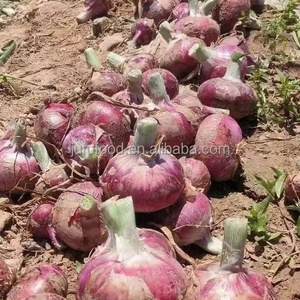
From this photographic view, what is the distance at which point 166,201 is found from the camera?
2.03m

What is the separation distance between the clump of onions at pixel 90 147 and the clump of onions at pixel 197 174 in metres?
0.29

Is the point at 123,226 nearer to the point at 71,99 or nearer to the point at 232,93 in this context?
the point at 232,93

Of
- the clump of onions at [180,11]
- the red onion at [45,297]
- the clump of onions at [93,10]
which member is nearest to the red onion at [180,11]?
the clump of onions at [180,11]

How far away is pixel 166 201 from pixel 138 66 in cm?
108

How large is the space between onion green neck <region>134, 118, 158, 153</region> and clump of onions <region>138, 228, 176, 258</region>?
0.94 ft

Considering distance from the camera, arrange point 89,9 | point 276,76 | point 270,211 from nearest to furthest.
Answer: point 270,211, point 276,76, point 89,9

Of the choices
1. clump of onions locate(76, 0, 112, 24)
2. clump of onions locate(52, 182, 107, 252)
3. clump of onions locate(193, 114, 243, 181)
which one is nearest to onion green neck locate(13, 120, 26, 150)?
clump of onions locate(52, 182, 107, 252)

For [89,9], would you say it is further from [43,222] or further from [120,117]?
[43,222]

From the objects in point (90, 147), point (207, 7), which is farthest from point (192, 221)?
point (207, 7)

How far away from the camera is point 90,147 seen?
→ 87.4 inches

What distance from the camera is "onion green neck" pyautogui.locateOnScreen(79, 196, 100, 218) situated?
199cm

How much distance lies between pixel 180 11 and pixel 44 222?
1751 millimetres

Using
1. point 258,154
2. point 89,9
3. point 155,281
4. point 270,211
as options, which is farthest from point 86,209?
point 89,9

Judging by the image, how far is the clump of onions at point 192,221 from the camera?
2068 millimetres
